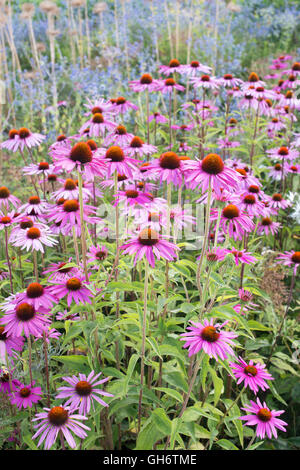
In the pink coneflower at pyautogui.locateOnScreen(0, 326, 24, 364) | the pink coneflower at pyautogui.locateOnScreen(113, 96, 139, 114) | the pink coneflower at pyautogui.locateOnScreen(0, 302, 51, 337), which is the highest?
the pink coneflower at pyautogui.locateOnScreen(113, 96, 139, 114)

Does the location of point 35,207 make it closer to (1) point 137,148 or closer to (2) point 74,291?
(1) point 137,148

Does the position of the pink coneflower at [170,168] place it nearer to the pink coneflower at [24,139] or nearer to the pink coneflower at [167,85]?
the pink coneflower at [24,139]

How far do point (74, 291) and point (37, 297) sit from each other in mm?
134

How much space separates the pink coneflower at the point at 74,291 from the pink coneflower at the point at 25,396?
44 cm

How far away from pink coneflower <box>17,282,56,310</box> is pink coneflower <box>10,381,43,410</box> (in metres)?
0.39

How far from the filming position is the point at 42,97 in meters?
4.09

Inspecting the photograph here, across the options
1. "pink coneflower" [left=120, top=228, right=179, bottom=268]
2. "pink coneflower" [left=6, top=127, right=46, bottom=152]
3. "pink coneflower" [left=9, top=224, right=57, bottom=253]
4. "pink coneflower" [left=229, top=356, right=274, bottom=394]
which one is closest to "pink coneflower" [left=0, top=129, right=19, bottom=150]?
"pink coneflower" [left=6, top=127, right=46, bottom=152]

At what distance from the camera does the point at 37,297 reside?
154cm

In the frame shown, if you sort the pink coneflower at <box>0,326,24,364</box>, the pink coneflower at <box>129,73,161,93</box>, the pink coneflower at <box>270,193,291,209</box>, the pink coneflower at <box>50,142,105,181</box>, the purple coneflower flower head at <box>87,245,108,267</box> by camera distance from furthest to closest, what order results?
the pink coneflower at <box>129,73,161,93</box>, the pink coneflower at <box>270,193,291,209</box>, the purple coneflower flower head at <box>87,245,108,267</box>, the pink coneflower at <box>0,326,24,364</box>, the pink coneflower at <box>50,142,105,181</box>

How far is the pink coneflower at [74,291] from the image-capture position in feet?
5.00

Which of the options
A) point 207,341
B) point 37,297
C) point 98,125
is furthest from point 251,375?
point 98,125

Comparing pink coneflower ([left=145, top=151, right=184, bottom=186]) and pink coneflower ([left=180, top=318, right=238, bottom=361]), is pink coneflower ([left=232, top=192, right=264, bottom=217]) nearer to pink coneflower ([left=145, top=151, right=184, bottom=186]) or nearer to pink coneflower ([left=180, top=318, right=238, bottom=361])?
pink coneflower ([left=145, top=151, right=184, bottom=186])

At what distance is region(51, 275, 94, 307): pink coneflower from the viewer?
1525 millimetres

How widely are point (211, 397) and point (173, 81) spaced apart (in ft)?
7.11
